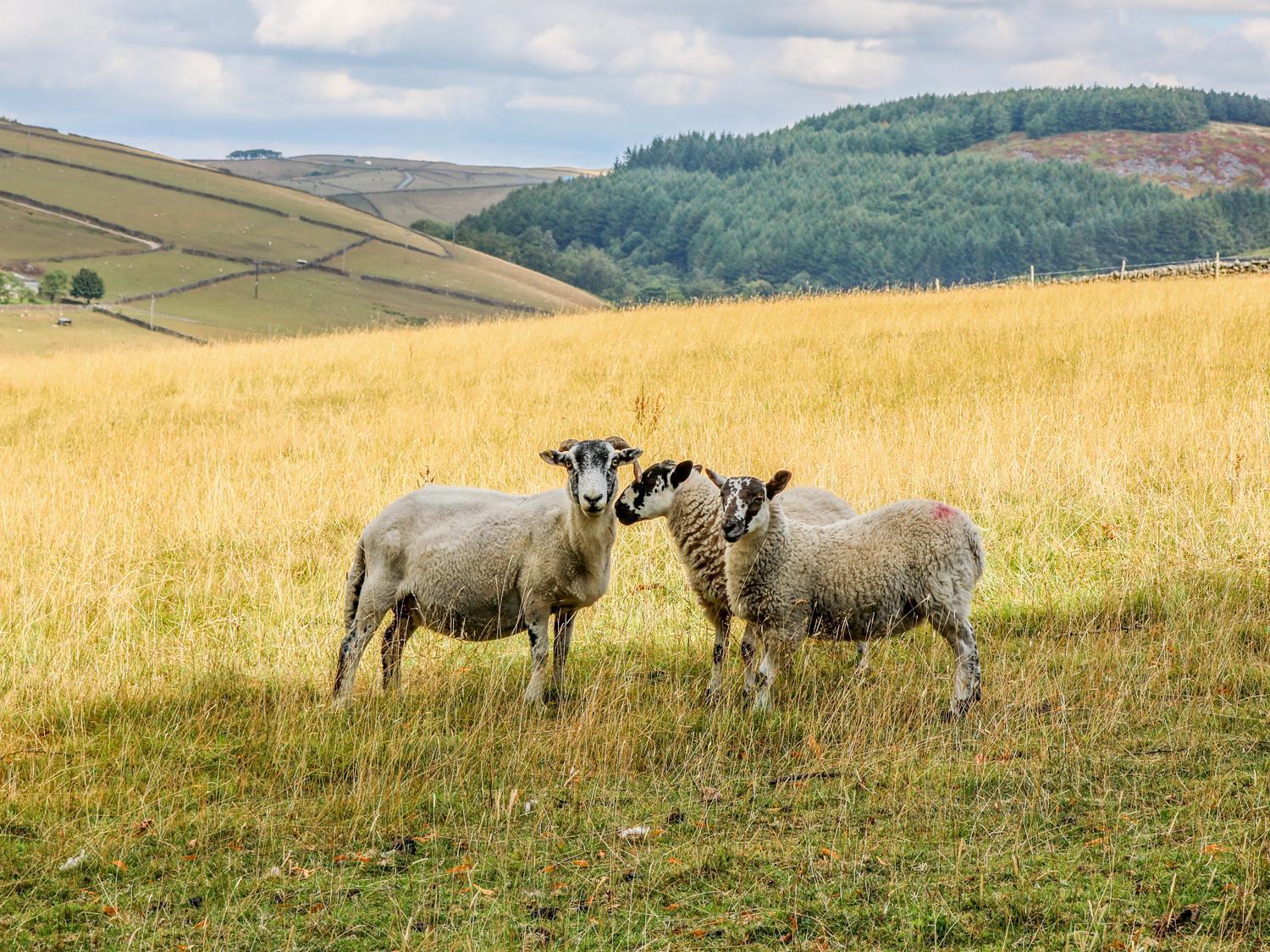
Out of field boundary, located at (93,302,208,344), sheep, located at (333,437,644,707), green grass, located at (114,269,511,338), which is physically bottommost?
sheep, located at (333,437,644,707)

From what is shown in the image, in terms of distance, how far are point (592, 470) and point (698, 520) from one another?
1656mm

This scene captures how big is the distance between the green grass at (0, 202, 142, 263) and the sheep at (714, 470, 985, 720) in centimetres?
11433

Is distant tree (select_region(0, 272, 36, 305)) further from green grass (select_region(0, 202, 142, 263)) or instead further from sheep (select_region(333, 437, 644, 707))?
sheep (select_region(333, 437, 644, 707))

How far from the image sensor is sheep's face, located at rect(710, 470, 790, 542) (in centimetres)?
825

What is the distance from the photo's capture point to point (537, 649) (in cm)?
838

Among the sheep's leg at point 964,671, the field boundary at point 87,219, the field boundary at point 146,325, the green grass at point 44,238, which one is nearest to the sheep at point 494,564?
the sheep's leg at point 964,671

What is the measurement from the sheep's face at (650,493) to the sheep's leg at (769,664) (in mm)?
1208

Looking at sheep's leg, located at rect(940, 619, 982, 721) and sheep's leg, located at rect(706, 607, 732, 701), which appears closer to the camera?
sheep's leg, located at rect(940, 619, 982, 721)

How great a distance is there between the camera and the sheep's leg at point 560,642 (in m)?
8.57

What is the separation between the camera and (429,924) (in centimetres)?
534

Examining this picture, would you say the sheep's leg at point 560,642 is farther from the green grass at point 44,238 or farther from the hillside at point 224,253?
the green grass at point 44,238

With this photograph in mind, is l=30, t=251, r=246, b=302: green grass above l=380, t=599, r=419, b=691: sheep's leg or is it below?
above

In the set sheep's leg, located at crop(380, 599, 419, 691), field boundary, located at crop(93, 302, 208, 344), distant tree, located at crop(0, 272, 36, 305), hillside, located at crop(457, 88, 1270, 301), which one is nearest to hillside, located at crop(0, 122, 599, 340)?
field boundary, located at crop(93, 302, 208, 344)

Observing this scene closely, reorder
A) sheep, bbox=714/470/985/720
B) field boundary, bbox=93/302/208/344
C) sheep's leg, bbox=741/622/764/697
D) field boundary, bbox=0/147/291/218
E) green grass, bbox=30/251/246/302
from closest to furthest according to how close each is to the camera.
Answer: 1. sheep, bbox=714/470/985/720
2. sheep's leg, bbox=741/622/764/697
3. field boundary, bbox=93/302/208/344
4. green grass, bbox=30/251/246/302
5. field boundary, bbox=0/147/291/218
